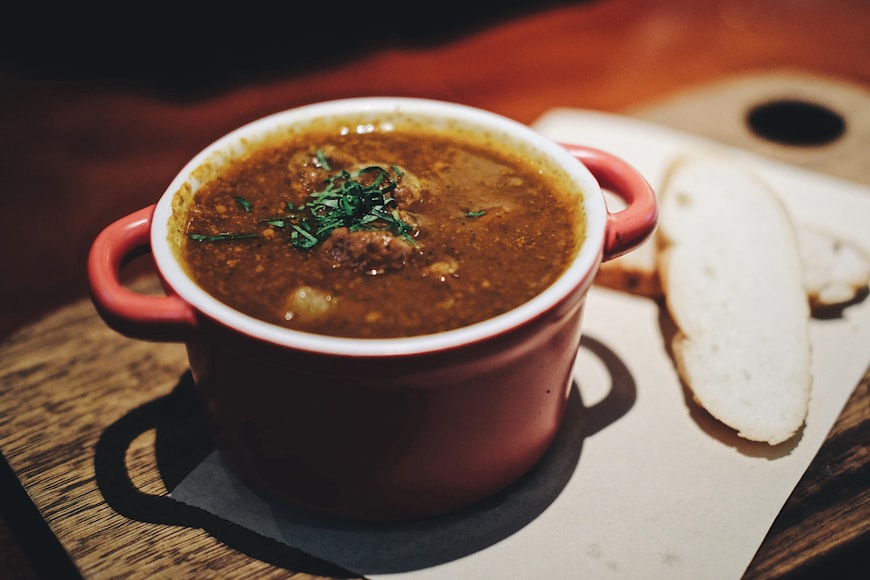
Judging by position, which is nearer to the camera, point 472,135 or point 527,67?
point 472,135

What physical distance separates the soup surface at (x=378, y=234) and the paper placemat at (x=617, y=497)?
493mm

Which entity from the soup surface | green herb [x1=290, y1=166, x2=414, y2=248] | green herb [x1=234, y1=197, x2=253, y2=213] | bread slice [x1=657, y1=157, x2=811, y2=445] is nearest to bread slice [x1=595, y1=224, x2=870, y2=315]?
bread slice [x1=657, y1=157, x2=811, y2=445]

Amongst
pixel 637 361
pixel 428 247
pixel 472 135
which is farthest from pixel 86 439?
pixel 637 361

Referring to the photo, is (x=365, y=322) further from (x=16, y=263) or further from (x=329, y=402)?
(x=16, y=263)

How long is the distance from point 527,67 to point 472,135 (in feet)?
9.17

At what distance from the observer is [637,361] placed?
204 centimetres

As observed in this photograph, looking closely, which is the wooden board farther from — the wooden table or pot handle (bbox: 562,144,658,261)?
pot handle (bbox: 562,144,658,261)

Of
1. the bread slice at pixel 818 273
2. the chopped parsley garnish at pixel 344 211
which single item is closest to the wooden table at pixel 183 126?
the bread slice at pixel 818 273

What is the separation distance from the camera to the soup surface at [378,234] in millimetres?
1456

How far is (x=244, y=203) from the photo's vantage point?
1.73 m

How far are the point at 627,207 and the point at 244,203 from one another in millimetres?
919

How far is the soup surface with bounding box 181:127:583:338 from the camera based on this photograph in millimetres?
1456

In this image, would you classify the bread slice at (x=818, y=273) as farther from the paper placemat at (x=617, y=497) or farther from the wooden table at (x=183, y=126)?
the wooden table at (x=183, y=126)

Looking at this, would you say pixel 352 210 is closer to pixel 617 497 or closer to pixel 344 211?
pixel 344 211
